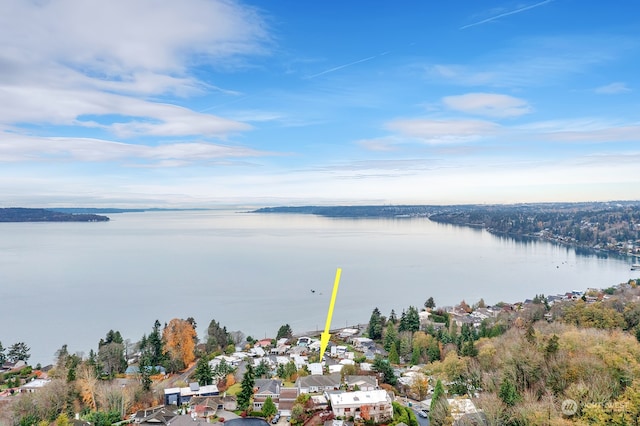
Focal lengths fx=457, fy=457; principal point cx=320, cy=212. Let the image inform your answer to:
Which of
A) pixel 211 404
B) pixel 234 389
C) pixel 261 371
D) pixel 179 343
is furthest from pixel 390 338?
pixel 211 404

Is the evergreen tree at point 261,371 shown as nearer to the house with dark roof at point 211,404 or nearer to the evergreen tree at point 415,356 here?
the house with dark roof at point 211,404

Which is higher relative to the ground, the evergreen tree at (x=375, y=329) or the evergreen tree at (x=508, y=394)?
the evergreen tree at (x=508, y=394)

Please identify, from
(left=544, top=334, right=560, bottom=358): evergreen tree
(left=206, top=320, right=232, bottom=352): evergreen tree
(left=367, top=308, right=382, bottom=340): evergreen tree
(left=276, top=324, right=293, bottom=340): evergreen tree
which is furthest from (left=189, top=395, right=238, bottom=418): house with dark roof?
(left=367, top=308, right=382, bottom=340): evergreen tree

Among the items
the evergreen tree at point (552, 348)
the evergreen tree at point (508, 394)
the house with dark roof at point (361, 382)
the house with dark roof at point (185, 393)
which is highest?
the evergreen tree at point (552, 348)

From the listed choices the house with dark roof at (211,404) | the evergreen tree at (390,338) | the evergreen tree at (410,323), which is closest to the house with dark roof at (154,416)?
the house with dark roof at (211,404)

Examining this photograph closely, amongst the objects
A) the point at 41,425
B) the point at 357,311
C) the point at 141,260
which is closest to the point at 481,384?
the point at 41,425

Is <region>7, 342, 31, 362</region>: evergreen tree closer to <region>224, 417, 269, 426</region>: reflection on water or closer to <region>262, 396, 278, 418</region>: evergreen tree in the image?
<region>224, 417, 269, 426</region>: reflection on water
